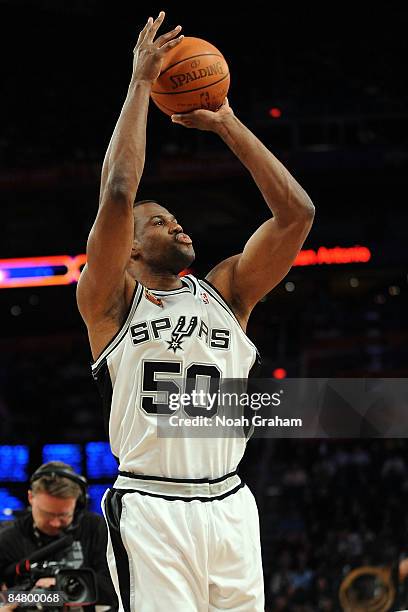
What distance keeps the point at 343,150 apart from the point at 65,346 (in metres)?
5.17

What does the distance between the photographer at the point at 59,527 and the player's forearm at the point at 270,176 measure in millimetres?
1931

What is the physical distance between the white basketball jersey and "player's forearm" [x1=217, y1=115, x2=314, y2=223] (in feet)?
1.48

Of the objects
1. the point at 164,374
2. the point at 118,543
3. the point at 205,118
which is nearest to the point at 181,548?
the point at 118,543

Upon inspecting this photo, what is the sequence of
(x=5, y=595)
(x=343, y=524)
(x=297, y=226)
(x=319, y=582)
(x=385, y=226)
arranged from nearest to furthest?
(x=297, y=226), (x=5, y=595), (x=319, y=582), (x=343, y=524), (x=385, y=226)

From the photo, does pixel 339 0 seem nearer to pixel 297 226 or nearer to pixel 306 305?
pixel 306 305

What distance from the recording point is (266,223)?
3324 mm

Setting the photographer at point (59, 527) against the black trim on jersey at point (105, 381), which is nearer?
the black trim on jersey at point (105, 381)

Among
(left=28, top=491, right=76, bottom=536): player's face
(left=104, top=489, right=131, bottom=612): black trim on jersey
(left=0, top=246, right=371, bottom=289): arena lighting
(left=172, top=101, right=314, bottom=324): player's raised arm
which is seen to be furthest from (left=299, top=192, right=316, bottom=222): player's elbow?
(left=0, top=246, right=371, bottom=289): arena lighting

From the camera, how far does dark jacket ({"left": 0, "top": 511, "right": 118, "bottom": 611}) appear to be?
4379 mm

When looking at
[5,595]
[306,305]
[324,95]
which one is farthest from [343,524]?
[5,595]

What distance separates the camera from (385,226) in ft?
42.4

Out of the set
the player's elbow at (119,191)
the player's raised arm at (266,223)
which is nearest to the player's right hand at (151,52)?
the player's raised arm at (266,223)

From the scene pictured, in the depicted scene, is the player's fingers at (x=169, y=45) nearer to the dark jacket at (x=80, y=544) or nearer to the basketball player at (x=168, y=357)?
the basketball player at (x=168, y=357)

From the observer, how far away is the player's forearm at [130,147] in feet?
9.89
